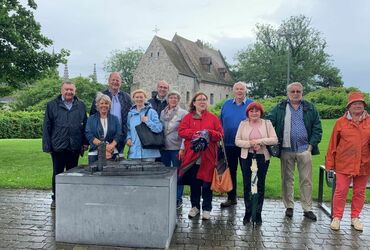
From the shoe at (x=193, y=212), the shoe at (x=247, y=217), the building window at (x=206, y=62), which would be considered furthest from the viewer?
the building window at (x=206, y=62)

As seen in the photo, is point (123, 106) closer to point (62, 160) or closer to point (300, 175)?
point (62, 160)

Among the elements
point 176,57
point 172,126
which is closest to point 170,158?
point 172,126

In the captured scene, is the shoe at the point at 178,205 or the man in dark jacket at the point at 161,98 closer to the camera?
the man in dark jacket at the point at 161,98

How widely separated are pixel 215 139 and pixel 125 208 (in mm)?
1654

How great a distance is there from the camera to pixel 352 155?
5863 millimetres

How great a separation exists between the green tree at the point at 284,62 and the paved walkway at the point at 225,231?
169ft

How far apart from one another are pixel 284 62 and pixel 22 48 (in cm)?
4740

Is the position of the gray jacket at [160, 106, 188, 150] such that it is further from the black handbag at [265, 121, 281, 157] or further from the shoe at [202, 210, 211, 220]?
the black handbag at [265, 121, 281, 157]

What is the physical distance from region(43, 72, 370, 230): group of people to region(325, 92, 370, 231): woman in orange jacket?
1cm

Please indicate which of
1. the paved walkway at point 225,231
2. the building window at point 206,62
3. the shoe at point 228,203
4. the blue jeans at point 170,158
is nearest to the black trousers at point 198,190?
the paved walkway at point 225,231

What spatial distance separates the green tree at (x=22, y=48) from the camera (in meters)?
12.8

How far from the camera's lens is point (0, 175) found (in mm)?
9430

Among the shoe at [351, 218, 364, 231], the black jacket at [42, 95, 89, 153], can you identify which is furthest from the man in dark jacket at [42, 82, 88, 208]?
the shoe at [351, 218, 364, 231]

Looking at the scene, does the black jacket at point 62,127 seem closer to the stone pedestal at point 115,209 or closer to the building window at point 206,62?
the stone pedestal at point 115,209
